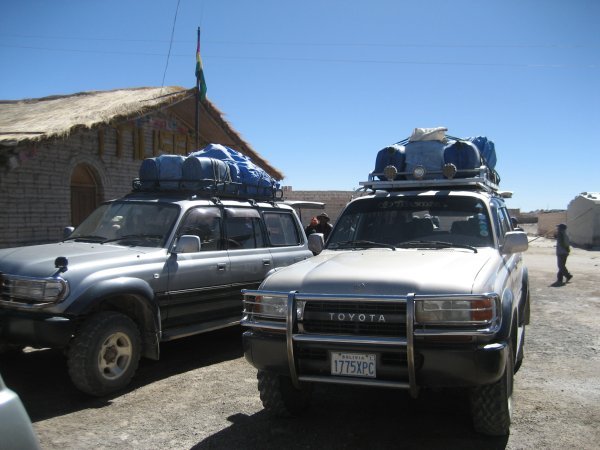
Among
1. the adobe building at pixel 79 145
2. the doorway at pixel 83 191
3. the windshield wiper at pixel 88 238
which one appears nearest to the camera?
the windshield wiper at pixel 88 238

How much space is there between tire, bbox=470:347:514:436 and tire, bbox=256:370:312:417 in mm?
1296

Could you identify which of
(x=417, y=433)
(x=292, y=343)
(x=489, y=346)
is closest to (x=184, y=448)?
(x=292, y=343)

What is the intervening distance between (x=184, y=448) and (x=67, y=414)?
1281 millimetres

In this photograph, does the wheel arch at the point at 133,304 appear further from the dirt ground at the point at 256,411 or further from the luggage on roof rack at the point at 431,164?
the luggage on roof rack at the point at 431,164

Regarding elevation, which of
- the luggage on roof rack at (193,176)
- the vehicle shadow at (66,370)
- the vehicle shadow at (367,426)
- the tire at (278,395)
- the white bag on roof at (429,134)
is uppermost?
the white bag on roof at (429,134)

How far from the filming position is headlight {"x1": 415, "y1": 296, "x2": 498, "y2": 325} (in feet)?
11.3

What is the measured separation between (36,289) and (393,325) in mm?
3130

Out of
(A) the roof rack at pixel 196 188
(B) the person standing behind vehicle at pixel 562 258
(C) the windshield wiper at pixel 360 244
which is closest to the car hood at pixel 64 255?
(A) the roof rack at pixel 196 188

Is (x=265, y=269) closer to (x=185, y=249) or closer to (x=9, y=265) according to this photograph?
(x=185, y=249)

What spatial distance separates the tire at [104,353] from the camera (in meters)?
4.69

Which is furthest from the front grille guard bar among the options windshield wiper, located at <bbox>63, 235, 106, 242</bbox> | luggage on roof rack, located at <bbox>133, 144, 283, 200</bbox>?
luggage on roof rack, located at <bbox>133, 144, 283, 200</bbox>

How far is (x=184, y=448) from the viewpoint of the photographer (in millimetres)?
3852

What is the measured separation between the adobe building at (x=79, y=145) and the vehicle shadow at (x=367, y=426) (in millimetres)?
7499

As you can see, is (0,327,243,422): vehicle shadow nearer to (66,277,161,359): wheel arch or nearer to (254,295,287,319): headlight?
(66,277,161,359): wheel arch
